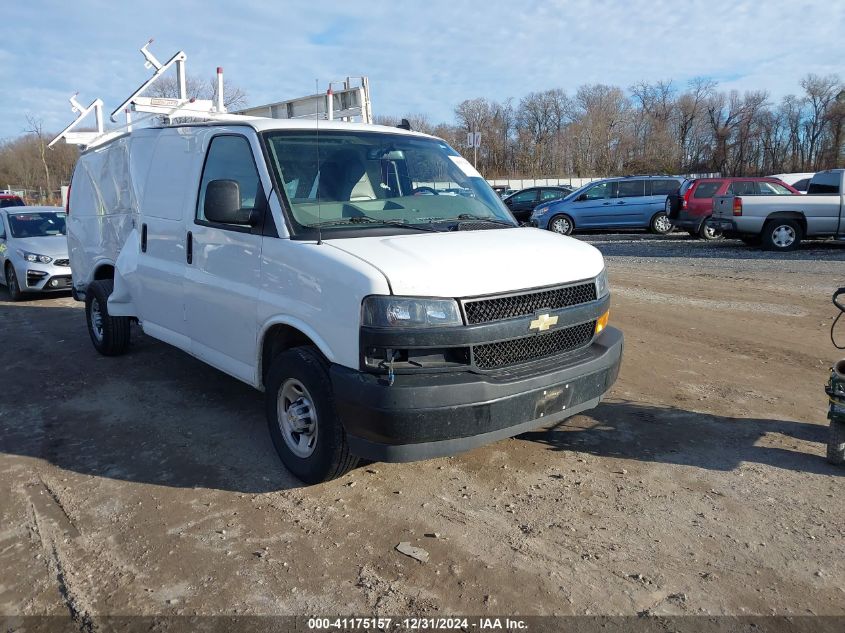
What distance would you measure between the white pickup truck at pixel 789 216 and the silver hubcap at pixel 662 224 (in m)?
4.73

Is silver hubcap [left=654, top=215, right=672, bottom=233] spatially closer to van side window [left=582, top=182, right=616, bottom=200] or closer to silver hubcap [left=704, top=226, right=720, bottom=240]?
van side window [left=582, top=182, right=616, bottom=200]

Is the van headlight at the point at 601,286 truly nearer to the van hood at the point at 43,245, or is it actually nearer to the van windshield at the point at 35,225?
the van hood at the point at 43,245

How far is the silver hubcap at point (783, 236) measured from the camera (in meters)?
15.2

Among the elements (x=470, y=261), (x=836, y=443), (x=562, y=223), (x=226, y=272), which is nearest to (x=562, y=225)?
(x=562, y=223)

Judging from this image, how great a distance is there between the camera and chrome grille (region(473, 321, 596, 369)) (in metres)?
3.50

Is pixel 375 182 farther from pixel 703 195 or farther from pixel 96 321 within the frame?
pixel 703 195

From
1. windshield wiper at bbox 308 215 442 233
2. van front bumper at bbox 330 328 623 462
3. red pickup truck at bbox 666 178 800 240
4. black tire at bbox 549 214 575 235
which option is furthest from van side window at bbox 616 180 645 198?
van front bumper at bbox 330 328 623 462

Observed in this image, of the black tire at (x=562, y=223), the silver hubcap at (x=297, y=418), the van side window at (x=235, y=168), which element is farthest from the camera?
the black tire at (x=562, y=223)

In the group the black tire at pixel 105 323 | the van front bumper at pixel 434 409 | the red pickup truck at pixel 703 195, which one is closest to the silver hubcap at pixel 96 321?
the black tire at pixel 105 323

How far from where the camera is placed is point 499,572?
10.1 ft

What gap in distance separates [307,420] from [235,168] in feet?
5.99

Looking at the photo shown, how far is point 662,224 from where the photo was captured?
20.4m

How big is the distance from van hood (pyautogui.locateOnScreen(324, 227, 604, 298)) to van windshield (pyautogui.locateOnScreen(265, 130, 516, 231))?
34 cm

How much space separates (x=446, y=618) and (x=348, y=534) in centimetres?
83
